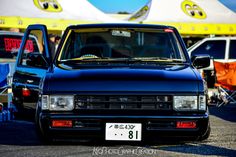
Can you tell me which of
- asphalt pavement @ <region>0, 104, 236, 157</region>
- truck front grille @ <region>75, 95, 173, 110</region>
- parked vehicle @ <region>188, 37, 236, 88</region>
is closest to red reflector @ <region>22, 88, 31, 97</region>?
asphalt pavement @ <region>0, 104, 236, 157</region>

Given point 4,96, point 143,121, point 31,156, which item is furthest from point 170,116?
point 4,96

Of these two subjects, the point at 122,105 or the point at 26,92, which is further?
the point at 26,92

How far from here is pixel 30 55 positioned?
647cm

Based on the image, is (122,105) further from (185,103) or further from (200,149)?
(200,149)

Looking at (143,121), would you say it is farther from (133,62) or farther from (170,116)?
(133,62)

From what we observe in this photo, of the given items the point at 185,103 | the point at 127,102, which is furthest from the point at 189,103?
the point at 127,102

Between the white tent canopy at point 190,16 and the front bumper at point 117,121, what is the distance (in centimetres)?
1452

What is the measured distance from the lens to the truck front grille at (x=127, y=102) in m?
4.95

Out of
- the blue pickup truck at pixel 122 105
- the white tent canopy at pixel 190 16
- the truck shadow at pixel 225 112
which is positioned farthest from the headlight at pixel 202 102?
the white tent canopy at pixel 190 16

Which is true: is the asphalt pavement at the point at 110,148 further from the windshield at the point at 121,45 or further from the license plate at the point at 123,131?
the windshield at the point at 121,45

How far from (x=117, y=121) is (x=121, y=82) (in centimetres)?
36

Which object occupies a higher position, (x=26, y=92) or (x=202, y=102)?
(x=26, y=92)

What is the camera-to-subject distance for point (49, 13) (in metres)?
18.3

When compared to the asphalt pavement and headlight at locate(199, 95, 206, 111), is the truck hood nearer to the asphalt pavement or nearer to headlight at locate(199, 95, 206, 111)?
headlight at locate(199, 95, 206, 111)
